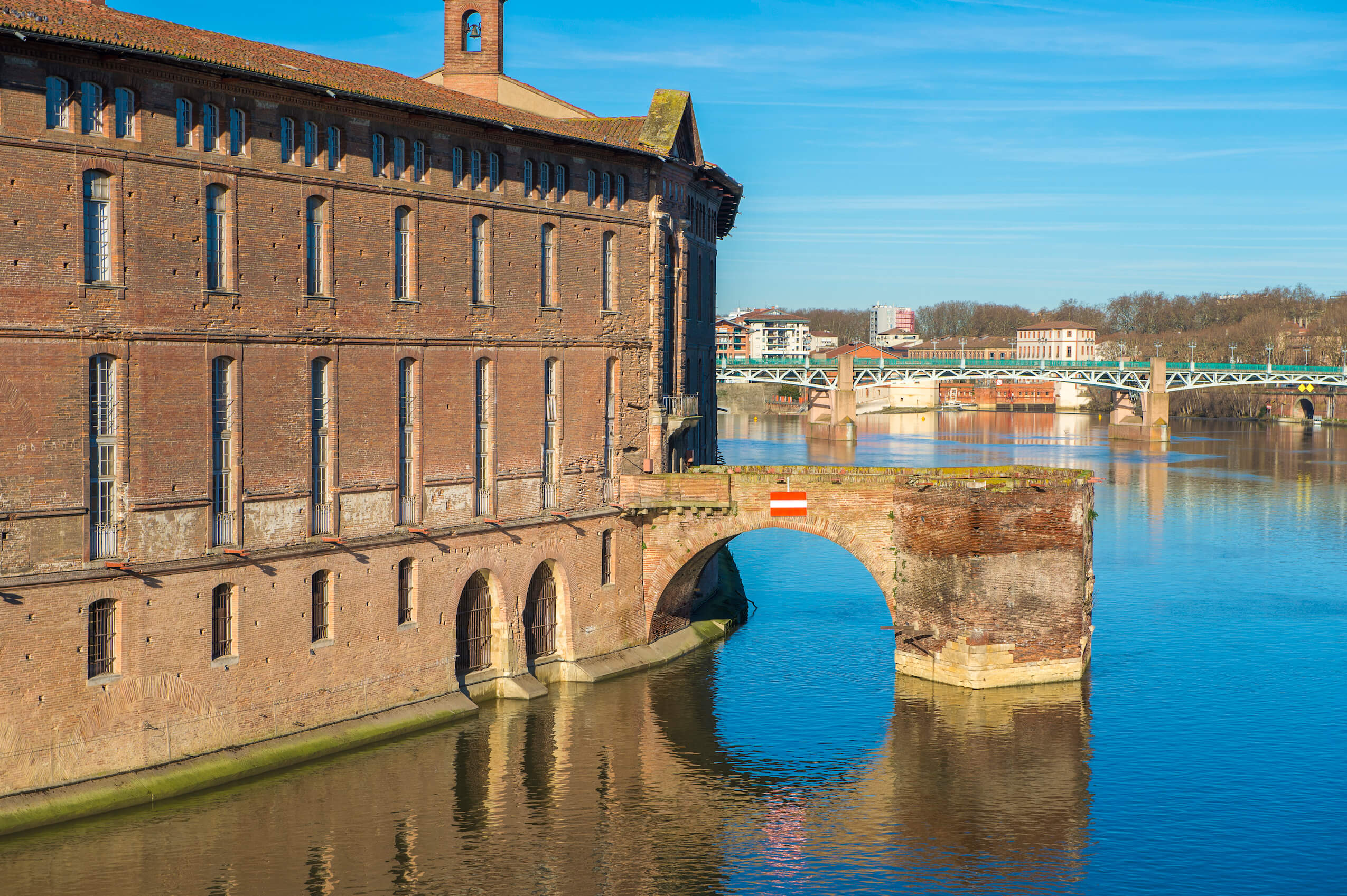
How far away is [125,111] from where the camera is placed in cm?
3162

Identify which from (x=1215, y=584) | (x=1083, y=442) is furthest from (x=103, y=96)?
(x=1083, y=442)

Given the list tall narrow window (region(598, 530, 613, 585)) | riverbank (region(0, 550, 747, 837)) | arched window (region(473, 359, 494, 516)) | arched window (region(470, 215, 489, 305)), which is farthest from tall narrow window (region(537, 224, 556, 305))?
riverbank (region(0, 550, 747, 837))

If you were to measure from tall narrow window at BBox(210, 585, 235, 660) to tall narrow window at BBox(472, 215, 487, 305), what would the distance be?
467 inches

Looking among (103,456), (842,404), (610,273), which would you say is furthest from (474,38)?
(842,404)

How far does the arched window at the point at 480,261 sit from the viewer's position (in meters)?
41.4

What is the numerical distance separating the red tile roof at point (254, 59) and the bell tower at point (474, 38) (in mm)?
5544

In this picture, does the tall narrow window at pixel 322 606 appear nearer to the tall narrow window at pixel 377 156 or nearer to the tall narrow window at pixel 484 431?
the tall narrow window at pixel 484 431

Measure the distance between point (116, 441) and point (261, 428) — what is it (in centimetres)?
407

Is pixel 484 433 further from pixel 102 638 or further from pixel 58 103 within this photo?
pixel 58 103

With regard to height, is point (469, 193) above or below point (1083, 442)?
above

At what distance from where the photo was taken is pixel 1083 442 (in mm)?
146875

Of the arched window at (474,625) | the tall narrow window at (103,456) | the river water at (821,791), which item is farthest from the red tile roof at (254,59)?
the river water at (821,791)

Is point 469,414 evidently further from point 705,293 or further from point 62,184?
A: point 705,293

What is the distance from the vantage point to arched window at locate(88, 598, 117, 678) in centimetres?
3125
